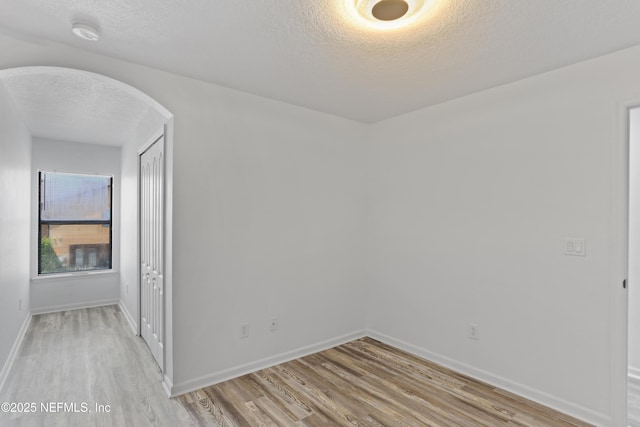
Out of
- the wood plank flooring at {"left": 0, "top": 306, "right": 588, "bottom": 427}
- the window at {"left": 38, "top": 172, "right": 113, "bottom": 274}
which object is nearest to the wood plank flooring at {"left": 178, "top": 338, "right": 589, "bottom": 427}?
the wood plank flooring at {"left": 0, "top": 306, "right": 588, "bottom": 427}

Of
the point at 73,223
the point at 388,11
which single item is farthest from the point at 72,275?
the point at 388,11

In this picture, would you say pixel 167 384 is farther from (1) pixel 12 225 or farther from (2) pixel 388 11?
(2) pixel 388 11

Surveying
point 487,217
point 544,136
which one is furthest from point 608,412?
point 544,136

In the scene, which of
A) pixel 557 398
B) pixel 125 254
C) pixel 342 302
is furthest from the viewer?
pixel 125 254

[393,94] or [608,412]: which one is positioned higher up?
[393,94]

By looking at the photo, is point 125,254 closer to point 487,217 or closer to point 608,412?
point 487,217

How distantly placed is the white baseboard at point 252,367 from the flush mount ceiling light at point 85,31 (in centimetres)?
243

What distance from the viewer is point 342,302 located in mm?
3803

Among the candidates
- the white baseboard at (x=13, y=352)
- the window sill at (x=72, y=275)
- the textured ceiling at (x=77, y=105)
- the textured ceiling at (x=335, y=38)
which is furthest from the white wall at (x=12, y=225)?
the textured ceiling at (x=335, y=38)

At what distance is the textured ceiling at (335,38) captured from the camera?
177 centimetres

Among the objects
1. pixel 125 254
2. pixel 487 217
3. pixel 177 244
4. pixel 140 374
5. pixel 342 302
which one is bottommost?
pixel 140 374

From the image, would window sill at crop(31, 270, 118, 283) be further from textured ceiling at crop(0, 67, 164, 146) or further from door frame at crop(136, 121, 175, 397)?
door frame at crop(136, 121, 175, 397)

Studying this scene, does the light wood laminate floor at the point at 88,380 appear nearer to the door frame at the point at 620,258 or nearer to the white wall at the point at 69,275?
the white wall at the point at 69,275

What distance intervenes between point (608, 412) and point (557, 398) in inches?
11.3
